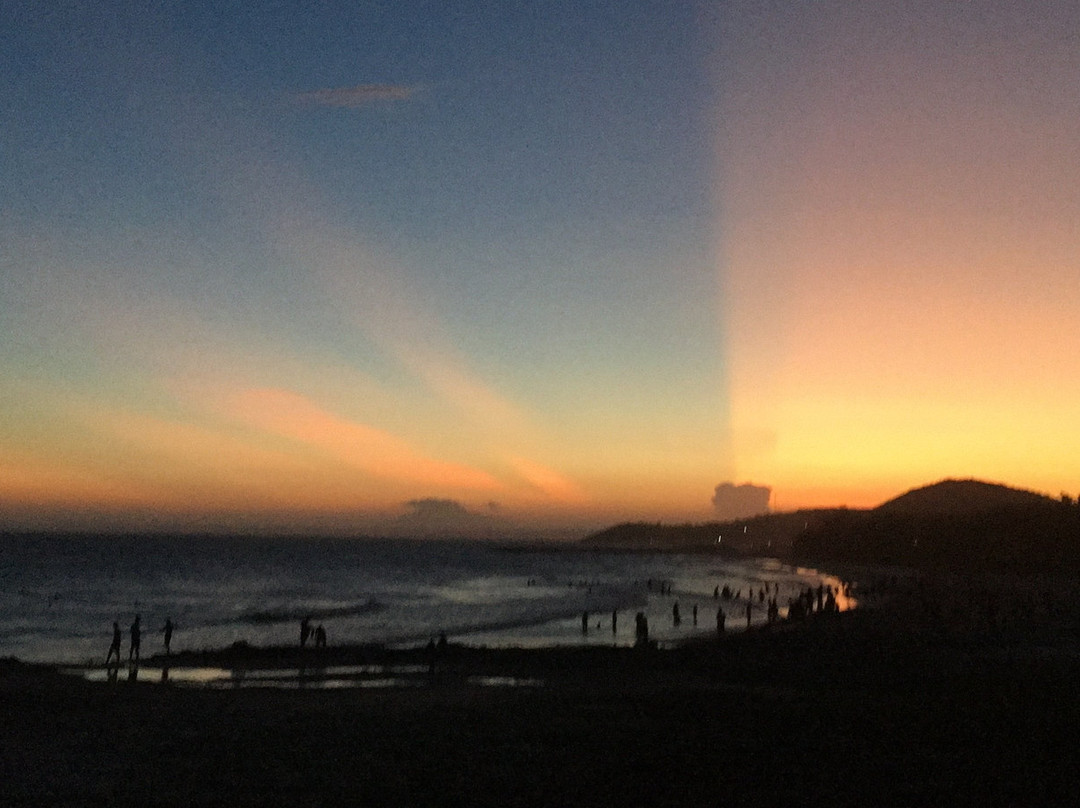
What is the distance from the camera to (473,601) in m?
72.9

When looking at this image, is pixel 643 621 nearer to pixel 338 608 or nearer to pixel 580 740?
pixel 580 740

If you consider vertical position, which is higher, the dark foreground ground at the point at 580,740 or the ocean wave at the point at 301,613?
the dark foreground ground at the point at 580,740

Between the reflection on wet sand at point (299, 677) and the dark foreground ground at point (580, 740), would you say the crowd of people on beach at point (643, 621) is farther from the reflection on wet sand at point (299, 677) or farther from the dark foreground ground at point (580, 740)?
the dark foreground ground at point (580, 740)

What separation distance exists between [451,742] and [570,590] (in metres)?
74.6

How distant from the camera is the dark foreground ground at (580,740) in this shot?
13.6m

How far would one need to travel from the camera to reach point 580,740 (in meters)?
17.0

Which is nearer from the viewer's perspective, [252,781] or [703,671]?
[252,781]

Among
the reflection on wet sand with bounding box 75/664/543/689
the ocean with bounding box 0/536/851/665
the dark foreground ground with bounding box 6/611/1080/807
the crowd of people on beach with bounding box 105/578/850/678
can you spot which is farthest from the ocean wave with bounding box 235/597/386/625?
the dark foreground ground with bounding box 6/611/1080/807

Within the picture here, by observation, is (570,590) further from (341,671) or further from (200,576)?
(341,671)

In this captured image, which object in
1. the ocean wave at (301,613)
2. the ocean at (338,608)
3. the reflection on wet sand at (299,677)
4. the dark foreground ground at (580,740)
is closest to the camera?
the dark foreground ground at (580,740)

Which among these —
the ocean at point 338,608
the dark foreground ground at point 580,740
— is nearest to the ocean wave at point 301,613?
the ocean at point 338,608

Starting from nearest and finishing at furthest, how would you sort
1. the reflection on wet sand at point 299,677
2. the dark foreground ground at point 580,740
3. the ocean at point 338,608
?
the dark foreground ground at point 580,740, the reflection on wet sand at point 299,677, the ocean at point 338,608

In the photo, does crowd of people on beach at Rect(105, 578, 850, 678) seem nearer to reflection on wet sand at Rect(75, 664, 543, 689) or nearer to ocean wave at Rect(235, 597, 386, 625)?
reflection on wet sand at Rect(75, 664, 543, 689)

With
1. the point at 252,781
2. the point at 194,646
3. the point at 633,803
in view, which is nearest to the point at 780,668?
the point at 633,803
